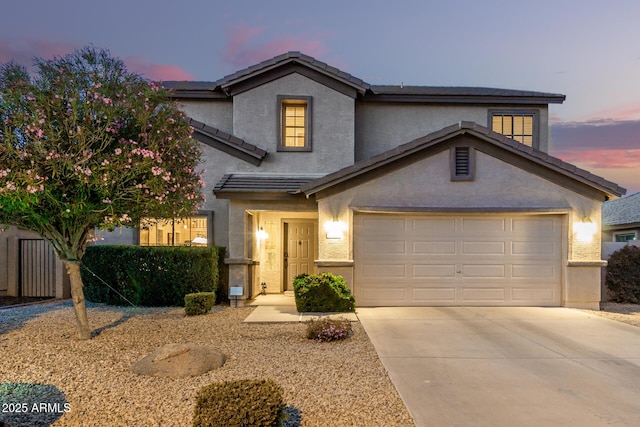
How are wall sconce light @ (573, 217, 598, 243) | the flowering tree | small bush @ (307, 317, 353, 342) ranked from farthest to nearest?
wall sconce light @ (573, 217, 598, 243)
small bush @ (307, 317, 353, 342)
the flowering tree

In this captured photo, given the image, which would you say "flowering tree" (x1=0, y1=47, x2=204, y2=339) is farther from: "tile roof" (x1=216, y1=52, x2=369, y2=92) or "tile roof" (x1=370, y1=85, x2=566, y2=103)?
"tile roof" (x1=370, y1=85, x2=566, y2=103)

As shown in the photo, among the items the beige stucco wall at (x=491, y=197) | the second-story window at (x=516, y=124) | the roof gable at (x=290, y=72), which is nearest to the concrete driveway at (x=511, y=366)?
the beige stucco wall at (x=491, y=197)

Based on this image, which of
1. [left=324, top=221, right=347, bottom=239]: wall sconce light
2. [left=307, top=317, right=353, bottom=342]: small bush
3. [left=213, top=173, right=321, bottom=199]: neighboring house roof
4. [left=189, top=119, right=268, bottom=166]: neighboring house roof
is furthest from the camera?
[left=189, top=119, right=268, bottom=166]: neighboring house roof

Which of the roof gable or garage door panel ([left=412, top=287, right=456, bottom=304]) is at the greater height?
the roof gable

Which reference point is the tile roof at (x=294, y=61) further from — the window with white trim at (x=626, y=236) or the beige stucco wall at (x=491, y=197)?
the window with white trim at (x=626, y=236)

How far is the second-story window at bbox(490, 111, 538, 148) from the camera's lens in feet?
46.3

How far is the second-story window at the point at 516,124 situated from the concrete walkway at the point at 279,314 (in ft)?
28.2

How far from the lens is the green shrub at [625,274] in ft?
38.2

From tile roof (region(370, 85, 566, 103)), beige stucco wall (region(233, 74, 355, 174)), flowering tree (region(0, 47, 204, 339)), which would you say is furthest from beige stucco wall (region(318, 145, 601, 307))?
flowering tree (region(0, 47, 204, 339))

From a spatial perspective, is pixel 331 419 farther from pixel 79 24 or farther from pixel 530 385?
pixel 79 24

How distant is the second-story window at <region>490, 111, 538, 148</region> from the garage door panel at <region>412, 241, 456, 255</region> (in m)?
5.42

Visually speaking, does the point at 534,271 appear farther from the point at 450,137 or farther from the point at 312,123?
the point at 312,123

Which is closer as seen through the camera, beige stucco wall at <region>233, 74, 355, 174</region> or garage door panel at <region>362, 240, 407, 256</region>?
garage door panel at <region>362, 240, 407, 256</region>

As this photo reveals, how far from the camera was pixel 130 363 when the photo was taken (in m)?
6.07
